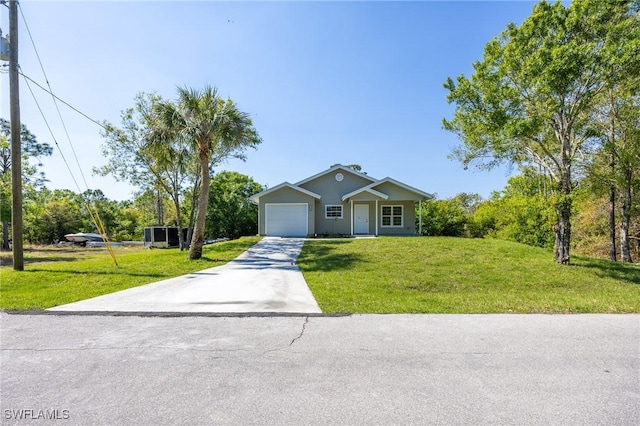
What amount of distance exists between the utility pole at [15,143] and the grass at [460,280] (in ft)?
28.4

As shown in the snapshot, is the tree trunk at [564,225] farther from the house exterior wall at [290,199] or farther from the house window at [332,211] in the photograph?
the house exterior wall at [290,199]

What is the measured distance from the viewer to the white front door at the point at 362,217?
22031mm

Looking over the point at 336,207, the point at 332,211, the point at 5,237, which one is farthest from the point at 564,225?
the point at 5,237

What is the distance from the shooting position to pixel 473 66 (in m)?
12.2

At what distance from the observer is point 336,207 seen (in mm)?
22375

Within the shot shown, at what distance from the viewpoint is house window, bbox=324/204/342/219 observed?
22.3 metres

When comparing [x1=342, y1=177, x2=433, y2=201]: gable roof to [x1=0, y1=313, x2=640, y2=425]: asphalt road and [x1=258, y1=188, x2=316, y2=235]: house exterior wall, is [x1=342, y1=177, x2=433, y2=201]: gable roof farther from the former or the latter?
[x1=0, y1=313, x2=640, y2=425]: asphalt road

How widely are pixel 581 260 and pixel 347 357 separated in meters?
13.0

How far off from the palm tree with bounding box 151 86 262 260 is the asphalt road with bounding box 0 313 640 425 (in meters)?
8.78

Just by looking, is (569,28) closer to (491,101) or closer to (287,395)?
(491,101)

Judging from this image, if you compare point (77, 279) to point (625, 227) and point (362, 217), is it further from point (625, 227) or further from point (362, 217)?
point (625, 227)

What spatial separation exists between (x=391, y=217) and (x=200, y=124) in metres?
13.7

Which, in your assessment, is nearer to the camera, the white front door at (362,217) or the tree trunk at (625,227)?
the tree trunk at (625,227)

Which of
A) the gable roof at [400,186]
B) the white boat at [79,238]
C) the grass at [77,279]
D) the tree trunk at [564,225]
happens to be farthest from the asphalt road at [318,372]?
the white boat at [79,238]
